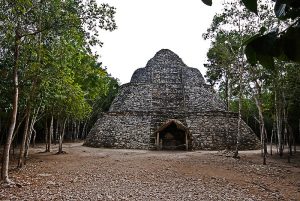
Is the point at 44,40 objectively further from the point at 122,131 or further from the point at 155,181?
the point at 122,131

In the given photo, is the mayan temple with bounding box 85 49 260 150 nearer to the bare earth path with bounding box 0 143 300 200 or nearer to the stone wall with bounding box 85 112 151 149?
the stone wall with bounding box 85 112 151 149

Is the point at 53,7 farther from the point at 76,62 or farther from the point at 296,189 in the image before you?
the point at 296,189

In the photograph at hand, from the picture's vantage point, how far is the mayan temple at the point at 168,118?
22.5 metres

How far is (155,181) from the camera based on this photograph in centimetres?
1008

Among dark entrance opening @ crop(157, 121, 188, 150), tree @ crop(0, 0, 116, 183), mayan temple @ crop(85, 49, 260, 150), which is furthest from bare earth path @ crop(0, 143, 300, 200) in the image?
mayan temple @ crop(85, 49, 260, 150)

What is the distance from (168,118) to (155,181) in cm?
1649

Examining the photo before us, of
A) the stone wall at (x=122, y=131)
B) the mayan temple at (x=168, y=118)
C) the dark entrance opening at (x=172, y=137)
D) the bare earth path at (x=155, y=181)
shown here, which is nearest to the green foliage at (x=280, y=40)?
the bare earth path at (x=155, y=181)

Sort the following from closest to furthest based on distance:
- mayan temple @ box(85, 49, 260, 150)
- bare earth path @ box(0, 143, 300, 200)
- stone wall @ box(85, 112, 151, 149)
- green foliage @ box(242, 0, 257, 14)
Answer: green foliage @ box(242, 0, 257, 14) < bare earth path @ box(0, 143, 300, 200) < mayan temple @ box(85, 49, 260, 150) < stone wall @ box(85, 112, 151, 149)

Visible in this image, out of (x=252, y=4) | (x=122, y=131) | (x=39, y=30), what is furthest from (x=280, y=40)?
(x=122, y=131)

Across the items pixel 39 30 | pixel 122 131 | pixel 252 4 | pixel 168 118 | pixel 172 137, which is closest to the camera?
pixel 252 4

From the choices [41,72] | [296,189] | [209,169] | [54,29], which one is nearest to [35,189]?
[41,72]

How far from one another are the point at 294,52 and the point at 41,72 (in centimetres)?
957

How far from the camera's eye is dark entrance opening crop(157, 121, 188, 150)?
22.1m

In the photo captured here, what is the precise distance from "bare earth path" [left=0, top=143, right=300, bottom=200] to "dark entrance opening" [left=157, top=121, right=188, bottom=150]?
7.36 metres
